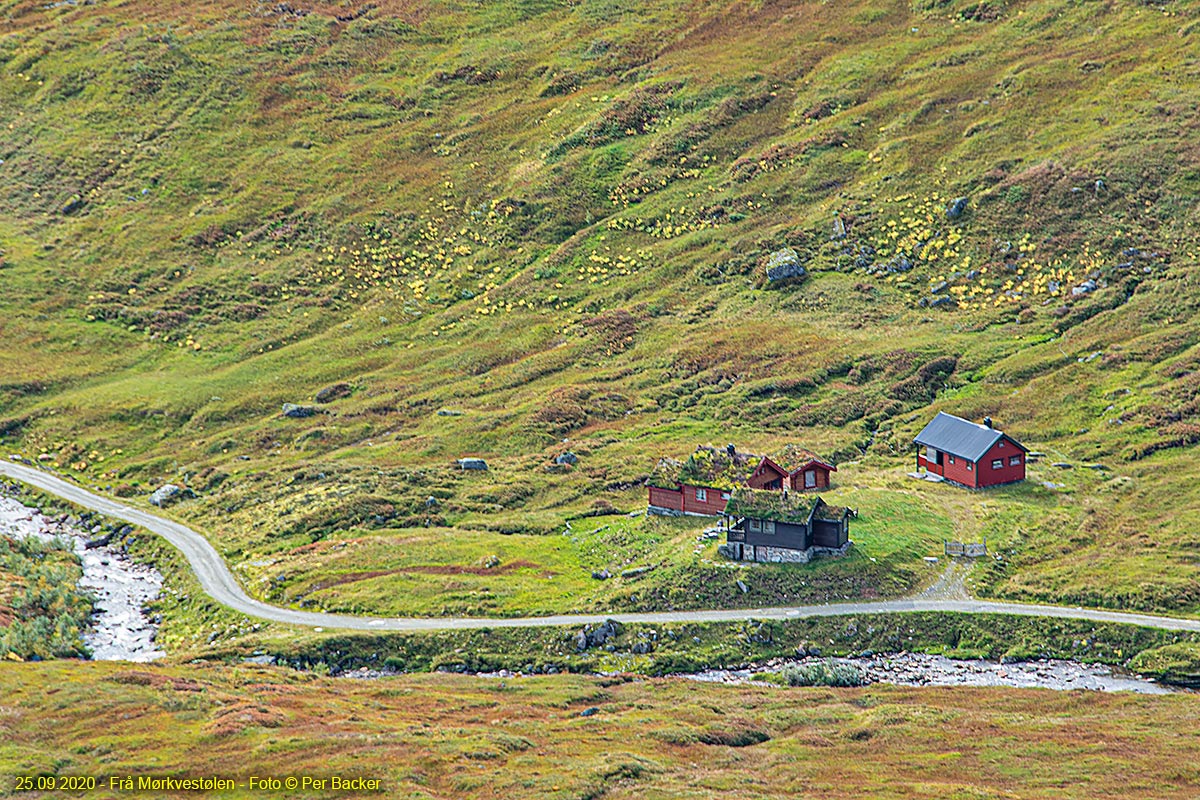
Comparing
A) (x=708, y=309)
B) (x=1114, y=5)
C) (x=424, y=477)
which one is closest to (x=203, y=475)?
(x=424, y=477)

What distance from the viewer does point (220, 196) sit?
187875 millimetres

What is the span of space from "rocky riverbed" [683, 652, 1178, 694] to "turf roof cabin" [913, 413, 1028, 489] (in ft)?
82.3

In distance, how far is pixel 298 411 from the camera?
143 meters

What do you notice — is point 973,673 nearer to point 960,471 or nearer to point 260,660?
point 960,471

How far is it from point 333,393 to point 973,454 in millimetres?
70382

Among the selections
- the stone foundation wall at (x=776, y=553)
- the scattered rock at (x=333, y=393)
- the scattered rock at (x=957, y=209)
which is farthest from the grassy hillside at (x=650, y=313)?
the stone foundation wall at (x=776, y=553)

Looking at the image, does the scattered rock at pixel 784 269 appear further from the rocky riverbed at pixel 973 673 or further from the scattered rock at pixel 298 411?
the rocky riverbed at pixel 973 673

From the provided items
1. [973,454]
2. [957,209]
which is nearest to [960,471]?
[973,454]

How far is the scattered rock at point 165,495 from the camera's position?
128 metres

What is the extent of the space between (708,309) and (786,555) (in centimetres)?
5883

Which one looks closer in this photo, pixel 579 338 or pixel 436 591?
pixel 436 591

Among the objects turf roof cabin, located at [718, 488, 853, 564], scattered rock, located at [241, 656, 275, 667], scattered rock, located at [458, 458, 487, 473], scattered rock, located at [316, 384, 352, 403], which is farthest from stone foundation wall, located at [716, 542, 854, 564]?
scattered rock, located at [316, 384, 352, 403]

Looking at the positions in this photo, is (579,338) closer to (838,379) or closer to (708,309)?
(708,309)

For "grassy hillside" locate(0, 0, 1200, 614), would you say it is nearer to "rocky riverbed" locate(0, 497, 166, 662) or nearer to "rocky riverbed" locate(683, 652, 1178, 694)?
"rocky riverbed" locate(683, 652, 1178, 694)
